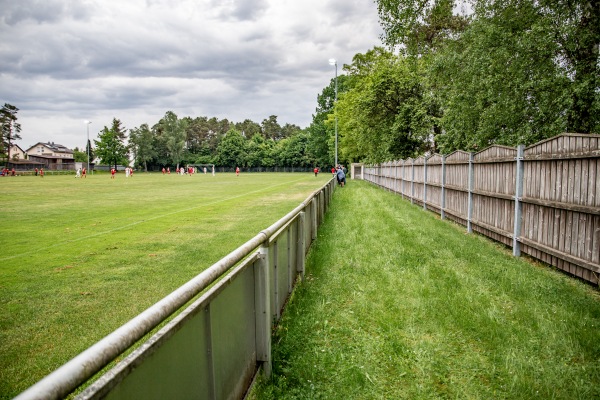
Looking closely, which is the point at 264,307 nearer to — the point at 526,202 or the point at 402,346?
the point at 402,346

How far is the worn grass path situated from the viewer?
3.55 meters

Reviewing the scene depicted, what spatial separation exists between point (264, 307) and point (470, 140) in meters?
16.1

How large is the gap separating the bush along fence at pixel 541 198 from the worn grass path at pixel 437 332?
446 millimetres

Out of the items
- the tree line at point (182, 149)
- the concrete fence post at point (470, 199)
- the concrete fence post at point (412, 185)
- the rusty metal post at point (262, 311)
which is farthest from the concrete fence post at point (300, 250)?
the tree line at point (182, 149)

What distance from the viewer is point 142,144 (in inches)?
4220

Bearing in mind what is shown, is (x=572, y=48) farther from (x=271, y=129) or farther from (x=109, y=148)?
(x=271, y=129)

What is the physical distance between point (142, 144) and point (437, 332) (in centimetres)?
11171

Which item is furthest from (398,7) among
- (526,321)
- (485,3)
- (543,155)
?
(526,321)

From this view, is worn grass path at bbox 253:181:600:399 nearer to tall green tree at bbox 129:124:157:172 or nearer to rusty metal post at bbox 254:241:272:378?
rusty metal post at bbox 254:241:272:378

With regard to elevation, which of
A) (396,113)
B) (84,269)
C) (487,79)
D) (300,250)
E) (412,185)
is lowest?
(84,269)

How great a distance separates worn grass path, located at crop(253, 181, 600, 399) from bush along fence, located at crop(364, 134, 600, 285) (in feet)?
1.46

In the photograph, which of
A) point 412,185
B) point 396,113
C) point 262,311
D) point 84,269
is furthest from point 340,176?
point 262,311

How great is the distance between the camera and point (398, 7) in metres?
18.2

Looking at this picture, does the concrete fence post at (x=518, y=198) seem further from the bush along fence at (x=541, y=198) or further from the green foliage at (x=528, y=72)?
the green foliage at (x=528, y=72)
